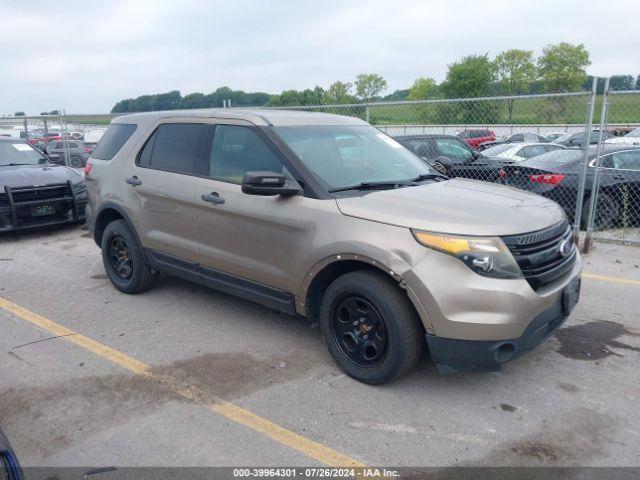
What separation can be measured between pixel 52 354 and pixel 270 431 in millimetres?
2092

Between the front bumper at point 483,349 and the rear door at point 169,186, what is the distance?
→ 7.74 feet

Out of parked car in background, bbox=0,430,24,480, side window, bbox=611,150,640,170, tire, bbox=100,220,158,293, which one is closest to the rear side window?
tire, bbox=100,220,158,293

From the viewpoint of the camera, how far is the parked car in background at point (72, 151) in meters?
14.4

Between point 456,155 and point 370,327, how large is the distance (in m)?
7.04

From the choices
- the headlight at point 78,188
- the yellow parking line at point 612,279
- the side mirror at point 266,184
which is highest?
the side mirror at point 266,184

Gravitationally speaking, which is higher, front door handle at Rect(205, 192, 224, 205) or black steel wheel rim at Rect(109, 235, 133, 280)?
front door handle at Rect(205, 192, 224, 205)

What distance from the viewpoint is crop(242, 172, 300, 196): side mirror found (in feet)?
12.3

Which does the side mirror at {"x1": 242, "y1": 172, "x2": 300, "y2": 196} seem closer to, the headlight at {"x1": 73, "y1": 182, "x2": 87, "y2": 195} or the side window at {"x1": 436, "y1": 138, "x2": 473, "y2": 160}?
the headlight at {"x1": 73, "y1": 182, "x2": 87, "y2": 195}

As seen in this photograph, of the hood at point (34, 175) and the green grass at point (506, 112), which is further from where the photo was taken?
the hood at point (34, 175)

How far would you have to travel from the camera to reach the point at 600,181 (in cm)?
829

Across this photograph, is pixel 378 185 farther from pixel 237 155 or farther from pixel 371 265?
pixel 237 155

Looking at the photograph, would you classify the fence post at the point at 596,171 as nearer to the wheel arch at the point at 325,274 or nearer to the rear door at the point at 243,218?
the wheel arch at the point at 325,274

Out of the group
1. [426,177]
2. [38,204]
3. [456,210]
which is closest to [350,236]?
[456,210]

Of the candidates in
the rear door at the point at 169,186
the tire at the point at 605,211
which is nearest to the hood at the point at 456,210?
the rear door at the point at 169,186
